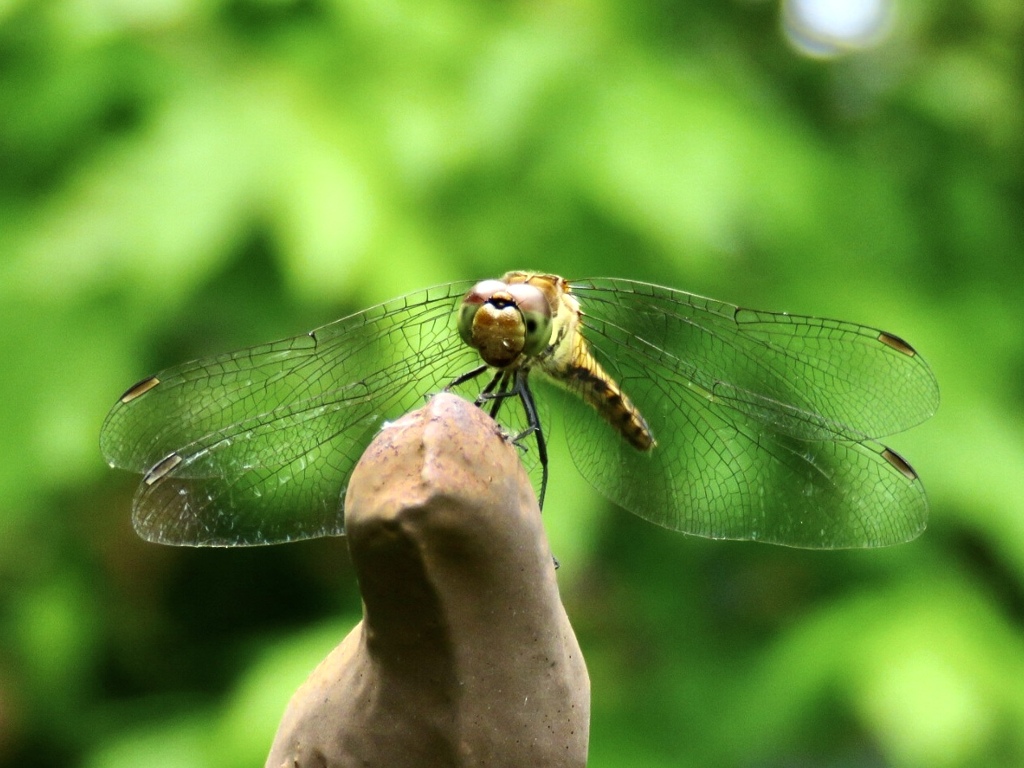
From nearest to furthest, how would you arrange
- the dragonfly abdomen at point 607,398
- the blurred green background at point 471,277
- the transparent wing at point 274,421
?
1. the transparent wing at point 274,421
2. the dragonfly abdomen at point 607,398
3. the blurred green background at point 471,277

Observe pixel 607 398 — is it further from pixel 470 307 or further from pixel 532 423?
pixel 470 307

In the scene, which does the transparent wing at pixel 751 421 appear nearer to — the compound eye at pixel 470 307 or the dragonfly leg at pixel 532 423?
the dragonfly leg at pixel 532 423

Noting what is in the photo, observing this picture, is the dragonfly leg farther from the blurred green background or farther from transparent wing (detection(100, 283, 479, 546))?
the blurred green background

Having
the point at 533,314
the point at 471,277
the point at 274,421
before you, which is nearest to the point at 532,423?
the point at 533,314

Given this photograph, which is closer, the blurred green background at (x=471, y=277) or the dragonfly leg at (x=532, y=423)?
the dragonfly leg at (x=532, y=423)

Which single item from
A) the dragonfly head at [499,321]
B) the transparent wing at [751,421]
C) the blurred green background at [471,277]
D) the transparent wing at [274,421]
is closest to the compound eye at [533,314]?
the dragonfly head at [499,321]

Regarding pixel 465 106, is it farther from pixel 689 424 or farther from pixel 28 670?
pixel 28 670

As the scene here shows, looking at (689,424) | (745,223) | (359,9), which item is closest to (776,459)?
(689,424)

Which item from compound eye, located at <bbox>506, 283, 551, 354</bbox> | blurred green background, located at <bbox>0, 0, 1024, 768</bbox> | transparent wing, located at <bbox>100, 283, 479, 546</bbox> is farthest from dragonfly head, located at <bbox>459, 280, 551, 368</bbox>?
blurred green background, located at <bbox>0, 0, 1024, 768</bbox>
